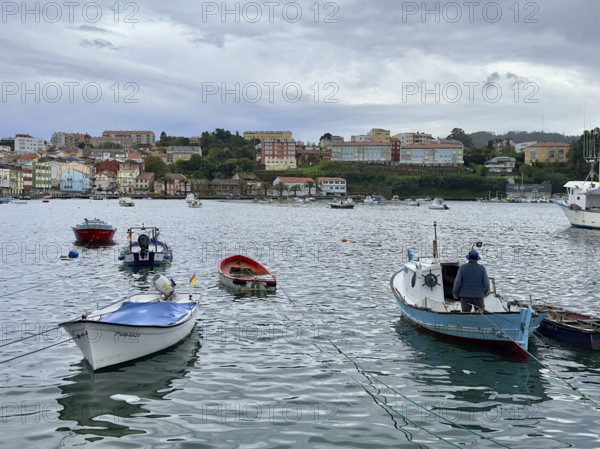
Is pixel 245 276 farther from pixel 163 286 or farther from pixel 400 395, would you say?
pixel 400 395

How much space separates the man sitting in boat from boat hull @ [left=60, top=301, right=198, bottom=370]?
936 cm

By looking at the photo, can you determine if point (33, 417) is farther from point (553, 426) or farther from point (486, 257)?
point (486, 257)

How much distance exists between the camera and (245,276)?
28125 millimetres

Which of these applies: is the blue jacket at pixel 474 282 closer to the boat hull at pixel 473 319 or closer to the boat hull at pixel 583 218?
the boat hull at pixel 473 319

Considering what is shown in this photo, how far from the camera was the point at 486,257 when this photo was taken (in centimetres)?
4284

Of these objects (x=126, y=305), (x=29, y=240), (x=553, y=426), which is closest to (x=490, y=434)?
(x=553, y=426)

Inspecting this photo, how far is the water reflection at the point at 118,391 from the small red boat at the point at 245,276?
9.73m

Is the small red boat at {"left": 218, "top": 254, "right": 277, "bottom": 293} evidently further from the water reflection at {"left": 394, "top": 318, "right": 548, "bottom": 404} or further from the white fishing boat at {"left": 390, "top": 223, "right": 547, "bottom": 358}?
the water reflection at {"left": 394, "top": 318, "right": 548, "bottom": 404}

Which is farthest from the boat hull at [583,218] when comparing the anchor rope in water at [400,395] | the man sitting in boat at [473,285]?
the anchor rope in water at [400,395]

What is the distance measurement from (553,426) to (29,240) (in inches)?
2099

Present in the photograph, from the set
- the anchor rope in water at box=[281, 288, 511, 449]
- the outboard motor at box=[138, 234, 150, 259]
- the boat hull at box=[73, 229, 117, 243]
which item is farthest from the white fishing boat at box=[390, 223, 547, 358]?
the boat hull at box=[73, 229, 117, 243]

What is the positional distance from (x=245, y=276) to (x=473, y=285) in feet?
45.4

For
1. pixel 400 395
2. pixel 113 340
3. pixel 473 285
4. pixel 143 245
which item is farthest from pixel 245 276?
pixel 400 395

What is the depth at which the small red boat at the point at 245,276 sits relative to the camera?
26.6 m
